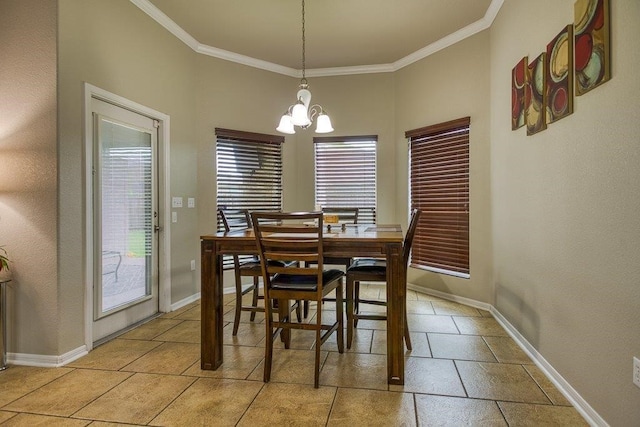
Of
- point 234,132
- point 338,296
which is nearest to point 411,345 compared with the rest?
point 338,296

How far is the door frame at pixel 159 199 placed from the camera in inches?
107

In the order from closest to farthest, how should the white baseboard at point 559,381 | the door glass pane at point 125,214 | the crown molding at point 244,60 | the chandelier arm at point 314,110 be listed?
the white baseboard at point 559,381, the door glass pane at point 125,214, the chandelier arm at point 314,110, the crown molding at point 244,60

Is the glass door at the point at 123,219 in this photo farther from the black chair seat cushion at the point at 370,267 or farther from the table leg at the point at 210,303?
the black chair seat cushion at the point at 370,267

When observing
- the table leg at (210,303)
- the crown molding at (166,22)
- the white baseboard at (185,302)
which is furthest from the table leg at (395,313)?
the crown molding at (166,22)

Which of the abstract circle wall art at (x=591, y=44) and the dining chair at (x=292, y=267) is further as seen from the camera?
the dining chair at (x=292, y=267)

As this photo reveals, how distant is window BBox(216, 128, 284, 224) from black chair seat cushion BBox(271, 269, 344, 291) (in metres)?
2.26

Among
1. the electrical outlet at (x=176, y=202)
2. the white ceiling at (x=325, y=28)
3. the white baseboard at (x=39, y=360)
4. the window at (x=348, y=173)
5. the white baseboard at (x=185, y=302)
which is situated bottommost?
the white baseboard at (x=39, y=360)

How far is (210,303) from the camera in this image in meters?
2.42

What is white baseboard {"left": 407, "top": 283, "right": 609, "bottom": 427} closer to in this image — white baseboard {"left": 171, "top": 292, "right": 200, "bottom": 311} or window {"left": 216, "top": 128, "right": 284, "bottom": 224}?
window {"left": 216, "top": 128, "right": 284, "bottom": 224}

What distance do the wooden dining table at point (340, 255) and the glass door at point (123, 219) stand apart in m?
1.12

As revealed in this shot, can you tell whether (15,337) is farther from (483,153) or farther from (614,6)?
(483,153)

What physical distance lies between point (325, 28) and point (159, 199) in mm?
2508

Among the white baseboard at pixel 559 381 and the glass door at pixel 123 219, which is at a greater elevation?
the glass door at pixel 123 219

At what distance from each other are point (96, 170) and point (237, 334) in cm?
176
